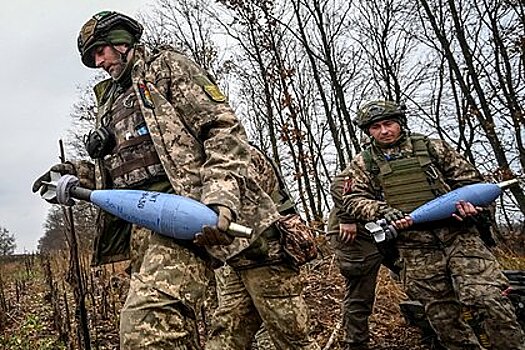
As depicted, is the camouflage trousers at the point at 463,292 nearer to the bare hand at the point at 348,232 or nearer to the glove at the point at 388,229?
the glove at the point at 388,229

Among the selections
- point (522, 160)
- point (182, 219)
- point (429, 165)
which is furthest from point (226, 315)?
point (522, 160)

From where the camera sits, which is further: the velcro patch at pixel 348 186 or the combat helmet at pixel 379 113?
the velcro patch at pixel 348 186

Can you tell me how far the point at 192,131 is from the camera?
2.79 meters

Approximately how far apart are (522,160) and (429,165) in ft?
36.3

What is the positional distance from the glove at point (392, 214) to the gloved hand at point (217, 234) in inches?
78.6

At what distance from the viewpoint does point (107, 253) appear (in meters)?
3.03

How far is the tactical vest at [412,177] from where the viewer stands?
14.0 ft

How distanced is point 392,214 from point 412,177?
0.38m

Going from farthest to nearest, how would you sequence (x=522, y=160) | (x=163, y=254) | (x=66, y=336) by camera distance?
(x=522, y=160) → (x=66, y=336) → (x=163, y=254)

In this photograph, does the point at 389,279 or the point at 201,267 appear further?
the point at 389,279

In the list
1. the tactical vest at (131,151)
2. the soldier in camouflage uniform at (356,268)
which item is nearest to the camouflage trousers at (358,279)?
the soldier in camouflage uniform at (356,268)

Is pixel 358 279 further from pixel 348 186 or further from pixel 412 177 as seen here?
pixel 412 177

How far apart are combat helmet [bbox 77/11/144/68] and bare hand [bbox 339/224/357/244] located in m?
2.66

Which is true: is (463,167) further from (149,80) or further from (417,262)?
(149,80)
